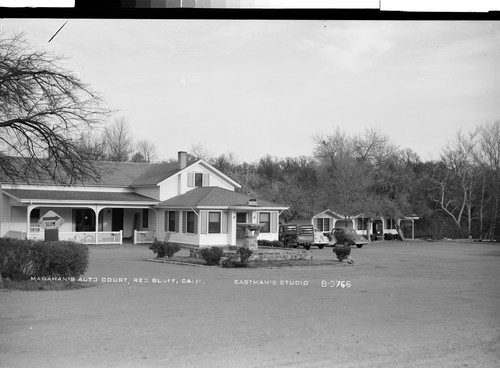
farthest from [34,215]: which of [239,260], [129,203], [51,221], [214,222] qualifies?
[239,260]

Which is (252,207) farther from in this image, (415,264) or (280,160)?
(415,264)

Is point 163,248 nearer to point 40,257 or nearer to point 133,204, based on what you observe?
point 133,204

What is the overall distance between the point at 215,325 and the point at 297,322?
0.88 meters

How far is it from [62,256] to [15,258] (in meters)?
0.58

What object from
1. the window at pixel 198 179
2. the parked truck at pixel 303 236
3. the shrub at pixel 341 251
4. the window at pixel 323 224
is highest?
the window at pixel 198 179

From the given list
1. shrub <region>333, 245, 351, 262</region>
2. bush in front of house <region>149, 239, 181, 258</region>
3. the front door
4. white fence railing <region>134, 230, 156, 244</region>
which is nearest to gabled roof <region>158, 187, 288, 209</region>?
white fence railing <region>134, 230, 156, 244</region>

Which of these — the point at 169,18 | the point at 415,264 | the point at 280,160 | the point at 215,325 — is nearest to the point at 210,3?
the point at 169,18

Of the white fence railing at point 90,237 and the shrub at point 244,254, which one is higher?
the white fence railing at point 90,237

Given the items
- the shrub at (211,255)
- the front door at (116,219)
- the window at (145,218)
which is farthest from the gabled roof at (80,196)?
the shrub at (211,255)

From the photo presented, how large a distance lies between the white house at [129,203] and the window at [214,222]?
0.04 m

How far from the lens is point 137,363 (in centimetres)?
575

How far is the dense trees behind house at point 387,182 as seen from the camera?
688 cm

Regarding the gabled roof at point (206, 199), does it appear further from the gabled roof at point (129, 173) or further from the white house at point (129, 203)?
the gabled roof at point (129, 173)

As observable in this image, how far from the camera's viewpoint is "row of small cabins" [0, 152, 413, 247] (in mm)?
7368
